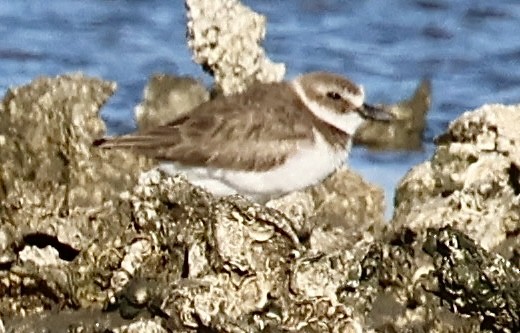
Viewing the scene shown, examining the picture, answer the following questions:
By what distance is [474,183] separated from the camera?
2.46m

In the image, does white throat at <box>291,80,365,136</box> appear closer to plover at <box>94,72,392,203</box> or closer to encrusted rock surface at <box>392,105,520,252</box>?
plover at <box>94,72,392,203</box>

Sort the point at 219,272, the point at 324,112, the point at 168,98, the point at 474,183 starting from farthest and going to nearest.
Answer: the point at 168,98 < the point at 324,112 < the point at 474,183 < the point at 219,272

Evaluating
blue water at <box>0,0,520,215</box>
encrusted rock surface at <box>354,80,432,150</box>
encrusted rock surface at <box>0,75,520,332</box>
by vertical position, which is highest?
blue water at <box>0,0,520,215</box>

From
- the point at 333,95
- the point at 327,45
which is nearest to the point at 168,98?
A: the point at 333,95

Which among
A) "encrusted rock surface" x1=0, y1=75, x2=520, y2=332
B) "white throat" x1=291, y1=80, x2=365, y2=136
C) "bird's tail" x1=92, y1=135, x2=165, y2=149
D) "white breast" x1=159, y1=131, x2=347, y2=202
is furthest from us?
"white throat" x1=291, y1=80, x2=365, y2=136

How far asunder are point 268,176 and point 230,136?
120 mm

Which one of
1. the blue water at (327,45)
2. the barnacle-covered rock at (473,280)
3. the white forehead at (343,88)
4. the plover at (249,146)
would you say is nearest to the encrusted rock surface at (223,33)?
the plover at (249,146)

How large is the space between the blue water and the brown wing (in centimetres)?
81

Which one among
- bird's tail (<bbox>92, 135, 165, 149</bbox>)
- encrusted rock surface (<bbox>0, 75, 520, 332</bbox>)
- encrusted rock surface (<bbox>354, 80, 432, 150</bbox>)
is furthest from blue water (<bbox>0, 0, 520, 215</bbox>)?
encrusted rock surface (<bbox>0, 75, 520, 332</bbox>)

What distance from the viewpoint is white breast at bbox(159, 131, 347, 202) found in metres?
2.97

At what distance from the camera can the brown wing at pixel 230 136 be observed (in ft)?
9.86

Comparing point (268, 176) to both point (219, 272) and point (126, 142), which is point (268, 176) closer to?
point (126, 142)

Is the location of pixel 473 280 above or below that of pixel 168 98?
below

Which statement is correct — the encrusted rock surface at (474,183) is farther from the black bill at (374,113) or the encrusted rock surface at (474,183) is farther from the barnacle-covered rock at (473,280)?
the black bill at (374,113)
